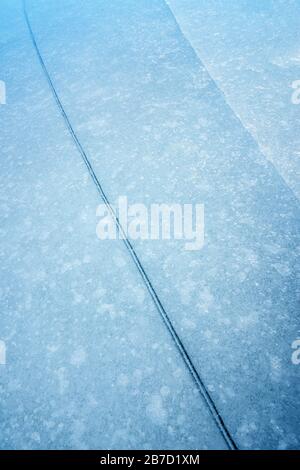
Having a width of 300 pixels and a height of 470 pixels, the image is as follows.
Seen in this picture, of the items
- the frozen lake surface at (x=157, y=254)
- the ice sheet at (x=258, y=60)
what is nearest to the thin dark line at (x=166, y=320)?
the frozen lake surface at (x=157, y=254)

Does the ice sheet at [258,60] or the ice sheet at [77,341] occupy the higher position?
the ice sheet at [258,60]

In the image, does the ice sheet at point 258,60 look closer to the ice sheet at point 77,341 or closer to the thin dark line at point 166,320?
the thin dark line at point 166,320

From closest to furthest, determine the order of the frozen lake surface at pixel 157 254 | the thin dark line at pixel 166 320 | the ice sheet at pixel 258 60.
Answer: the thin dark line at pixel 166 320
the frozen lake surface at pixel 157 254
the ice sheet at pixel 258 60

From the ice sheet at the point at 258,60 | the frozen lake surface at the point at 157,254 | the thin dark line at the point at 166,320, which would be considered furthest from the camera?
the ice sheet at the point at 258,60

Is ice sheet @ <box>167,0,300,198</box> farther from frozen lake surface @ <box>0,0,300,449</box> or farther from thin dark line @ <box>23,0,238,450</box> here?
thin dark line @ <box>23,0,238,450</box>

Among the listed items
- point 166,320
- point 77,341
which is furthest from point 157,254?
point 77,341

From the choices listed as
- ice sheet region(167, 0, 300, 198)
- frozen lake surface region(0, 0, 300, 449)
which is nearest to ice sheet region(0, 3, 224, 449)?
frozen lake surface region(0, 0, 300, 449)

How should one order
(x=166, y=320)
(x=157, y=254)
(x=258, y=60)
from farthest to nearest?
(x=258, y=60)
(x=157, y=254)
(x=166, y=320)

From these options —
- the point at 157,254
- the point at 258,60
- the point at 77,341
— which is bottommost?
the point at 77,341

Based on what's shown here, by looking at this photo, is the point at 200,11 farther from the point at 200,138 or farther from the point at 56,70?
the point at 200,138

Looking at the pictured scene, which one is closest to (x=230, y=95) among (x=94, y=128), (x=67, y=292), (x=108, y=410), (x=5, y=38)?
(x=94, y=128)

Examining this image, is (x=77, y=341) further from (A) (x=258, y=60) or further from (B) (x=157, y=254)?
(A) (x=258, y=60)
